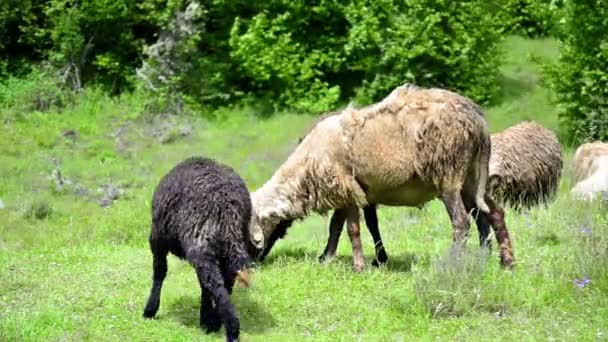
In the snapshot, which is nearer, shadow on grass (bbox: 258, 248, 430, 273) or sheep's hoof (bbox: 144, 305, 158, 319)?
sheep's hoof (bbox: 144, 305, 158, 319)

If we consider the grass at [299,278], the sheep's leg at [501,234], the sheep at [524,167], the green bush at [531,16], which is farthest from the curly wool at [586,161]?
the sheep's leg at [501,234]

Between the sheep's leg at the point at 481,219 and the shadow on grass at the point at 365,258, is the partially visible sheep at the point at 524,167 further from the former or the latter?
the sheep's leg at the point at 481,219

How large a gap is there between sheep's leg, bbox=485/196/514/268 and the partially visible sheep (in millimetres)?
2842

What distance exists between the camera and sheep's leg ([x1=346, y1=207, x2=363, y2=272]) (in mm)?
9734

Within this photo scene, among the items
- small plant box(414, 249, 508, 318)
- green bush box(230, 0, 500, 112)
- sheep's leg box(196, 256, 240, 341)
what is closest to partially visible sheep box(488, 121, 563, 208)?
small plant box(414, 249, 508, 318)

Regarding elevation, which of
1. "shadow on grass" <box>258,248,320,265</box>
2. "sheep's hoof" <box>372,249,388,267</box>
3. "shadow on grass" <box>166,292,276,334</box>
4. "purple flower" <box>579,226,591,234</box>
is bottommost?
"shadow on grass" <box>258,248,320,265</box>

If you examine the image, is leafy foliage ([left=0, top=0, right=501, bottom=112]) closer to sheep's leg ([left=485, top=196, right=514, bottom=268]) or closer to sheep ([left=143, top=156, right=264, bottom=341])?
sheep's leg ([left=485, top=196, right=514, bottom=268])

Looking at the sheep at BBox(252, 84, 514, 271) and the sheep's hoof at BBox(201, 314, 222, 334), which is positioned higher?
the sheep at BBox(252, 84, 514, 271)

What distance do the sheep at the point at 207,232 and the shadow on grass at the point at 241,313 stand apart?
0.27 metres

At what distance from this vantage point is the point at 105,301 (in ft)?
27.9

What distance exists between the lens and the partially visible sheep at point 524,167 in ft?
40.7

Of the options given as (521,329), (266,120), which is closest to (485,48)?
(266,120)

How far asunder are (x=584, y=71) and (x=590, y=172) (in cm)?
472

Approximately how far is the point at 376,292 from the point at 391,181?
1284 millimetres
